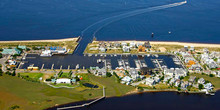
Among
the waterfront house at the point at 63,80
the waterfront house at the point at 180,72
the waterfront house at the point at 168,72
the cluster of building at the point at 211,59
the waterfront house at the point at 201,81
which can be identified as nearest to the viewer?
the waterfront house at the point at 63,80

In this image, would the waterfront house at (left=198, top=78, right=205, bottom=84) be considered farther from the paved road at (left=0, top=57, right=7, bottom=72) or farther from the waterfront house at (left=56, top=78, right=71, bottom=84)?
the paved road at (left=0, top=57, right=7, bottom=72)

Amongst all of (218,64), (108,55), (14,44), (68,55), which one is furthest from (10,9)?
(218,64)

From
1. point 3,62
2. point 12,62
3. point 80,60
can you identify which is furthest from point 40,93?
point 3,62

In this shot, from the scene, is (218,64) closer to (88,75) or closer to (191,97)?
(191,97)

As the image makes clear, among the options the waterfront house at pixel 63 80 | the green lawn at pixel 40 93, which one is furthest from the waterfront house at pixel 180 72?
the waterfront house at pixel 63 80

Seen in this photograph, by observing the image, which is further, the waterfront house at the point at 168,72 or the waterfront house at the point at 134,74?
the waterfront house at the point at 168,72

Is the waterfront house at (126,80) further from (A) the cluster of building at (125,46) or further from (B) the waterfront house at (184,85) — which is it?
(A) the cluster of building at (125,46)

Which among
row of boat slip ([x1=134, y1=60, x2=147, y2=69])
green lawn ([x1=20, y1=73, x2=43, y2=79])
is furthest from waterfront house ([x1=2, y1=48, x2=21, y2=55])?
row of boat slip ([x1=134, y1=60, x2=147, y2=69])
